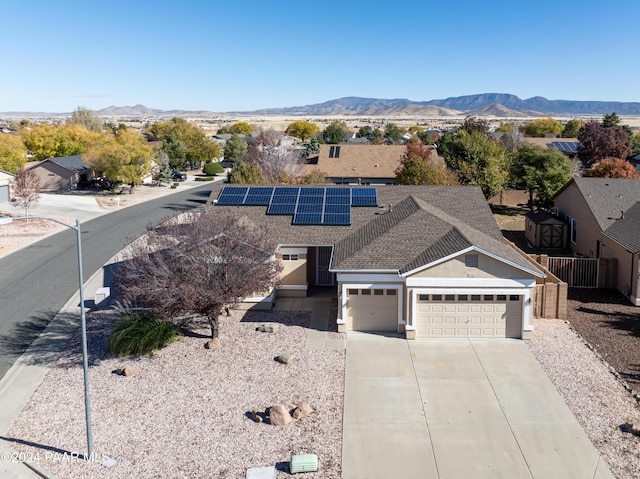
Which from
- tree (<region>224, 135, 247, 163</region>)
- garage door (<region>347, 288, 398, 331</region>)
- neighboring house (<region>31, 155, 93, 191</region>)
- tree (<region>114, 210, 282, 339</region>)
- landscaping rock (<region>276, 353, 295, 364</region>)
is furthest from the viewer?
tree (<region>224, 135, 247, 163</region>)

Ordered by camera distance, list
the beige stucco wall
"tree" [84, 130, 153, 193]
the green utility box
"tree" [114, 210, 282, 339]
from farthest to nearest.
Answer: "tree" [84, 130, 153, 193]
the beige stucco wall
"tree" [114, 210, 282, 339]
the green utility box

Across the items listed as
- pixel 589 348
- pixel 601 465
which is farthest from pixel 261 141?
pixel 601 465

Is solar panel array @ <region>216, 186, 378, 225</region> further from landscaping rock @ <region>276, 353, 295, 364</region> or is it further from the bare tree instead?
the bare tree

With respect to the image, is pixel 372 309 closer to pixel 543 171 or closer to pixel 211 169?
pixel 543 171

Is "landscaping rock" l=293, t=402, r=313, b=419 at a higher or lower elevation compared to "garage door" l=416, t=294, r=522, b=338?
lower

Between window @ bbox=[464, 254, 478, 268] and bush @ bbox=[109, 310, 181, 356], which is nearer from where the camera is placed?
bush @ bbox=[109, 310, 181, 356]

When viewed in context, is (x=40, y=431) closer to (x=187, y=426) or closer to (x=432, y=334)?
(x=187, y=426)

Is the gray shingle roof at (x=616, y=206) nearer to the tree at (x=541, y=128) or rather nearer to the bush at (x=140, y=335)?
the bush at (x=140, y=335)

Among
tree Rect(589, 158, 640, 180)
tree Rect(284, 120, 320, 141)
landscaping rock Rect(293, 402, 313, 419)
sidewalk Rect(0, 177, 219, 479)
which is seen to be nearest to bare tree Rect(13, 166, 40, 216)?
sidewalk Rect(0, 177, 219, 479)
